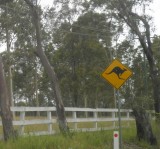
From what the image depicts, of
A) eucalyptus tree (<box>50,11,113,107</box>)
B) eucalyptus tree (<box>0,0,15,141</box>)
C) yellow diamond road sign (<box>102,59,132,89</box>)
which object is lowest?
eucalyptus tree (<box>0,0,15,141</box>)

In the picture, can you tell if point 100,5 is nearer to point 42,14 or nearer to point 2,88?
point 42,14

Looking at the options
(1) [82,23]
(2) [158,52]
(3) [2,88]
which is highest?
(1) [82,23]

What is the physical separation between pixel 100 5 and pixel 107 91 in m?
26.4

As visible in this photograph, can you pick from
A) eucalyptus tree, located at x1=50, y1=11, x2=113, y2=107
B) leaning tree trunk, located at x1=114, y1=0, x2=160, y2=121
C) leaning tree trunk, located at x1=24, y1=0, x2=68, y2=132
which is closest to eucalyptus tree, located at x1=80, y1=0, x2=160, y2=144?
leaning tree trunk, located at x1=114, y1=0, x2=160, y2=121

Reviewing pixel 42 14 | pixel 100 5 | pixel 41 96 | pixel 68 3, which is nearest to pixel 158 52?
pixel 100 5

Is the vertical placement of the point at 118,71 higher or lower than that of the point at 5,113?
higher

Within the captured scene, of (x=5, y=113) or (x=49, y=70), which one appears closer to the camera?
(x=5, y=113)

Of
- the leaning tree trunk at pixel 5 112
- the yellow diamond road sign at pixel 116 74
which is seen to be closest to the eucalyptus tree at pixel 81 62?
the leaning tree trunk at pixel 5 112

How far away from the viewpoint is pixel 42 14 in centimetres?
2145

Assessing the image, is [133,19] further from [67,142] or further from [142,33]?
[67,142]

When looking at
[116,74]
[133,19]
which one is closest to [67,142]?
[116,74]

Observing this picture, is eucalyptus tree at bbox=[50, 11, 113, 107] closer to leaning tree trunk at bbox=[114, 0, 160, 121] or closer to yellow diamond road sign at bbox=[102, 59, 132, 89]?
leaning tree trunk at bbox=[114, 0, 160, 121]

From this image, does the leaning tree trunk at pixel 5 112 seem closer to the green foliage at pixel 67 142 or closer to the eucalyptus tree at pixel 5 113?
the eucalyptus tree at pixel 5 113

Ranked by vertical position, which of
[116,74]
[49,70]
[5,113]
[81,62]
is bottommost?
[5,113]
